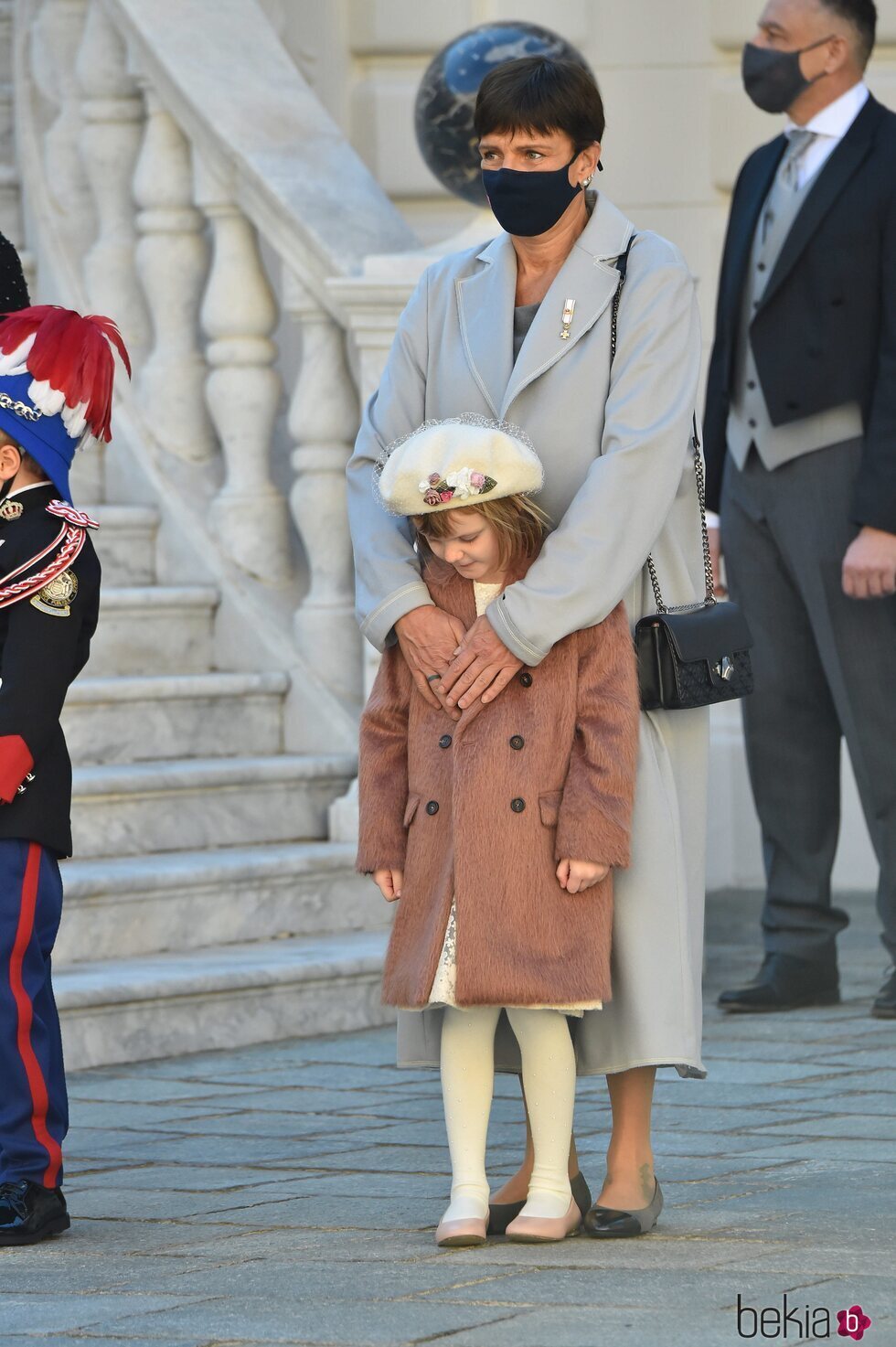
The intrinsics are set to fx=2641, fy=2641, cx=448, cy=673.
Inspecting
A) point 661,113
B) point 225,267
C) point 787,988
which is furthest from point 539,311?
point 661,113

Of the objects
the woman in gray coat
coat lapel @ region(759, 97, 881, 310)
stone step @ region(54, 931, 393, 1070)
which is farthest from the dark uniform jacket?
coat lapel @ region(759, 97, 881, 310)

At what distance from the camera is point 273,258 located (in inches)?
269

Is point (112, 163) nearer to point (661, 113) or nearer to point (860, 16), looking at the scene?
point (661, 113)

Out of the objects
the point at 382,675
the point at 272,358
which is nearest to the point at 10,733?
the point at 382,675

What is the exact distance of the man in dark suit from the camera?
5348 millimetres

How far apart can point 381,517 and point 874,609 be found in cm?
199

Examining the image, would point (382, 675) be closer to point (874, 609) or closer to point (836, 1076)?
point (836, 1076)

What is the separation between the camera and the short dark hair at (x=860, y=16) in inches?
215

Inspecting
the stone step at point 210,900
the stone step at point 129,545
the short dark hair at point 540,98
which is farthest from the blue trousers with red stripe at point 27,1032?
the stone step at point 129,545

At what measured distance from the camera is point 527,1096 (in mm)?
3588

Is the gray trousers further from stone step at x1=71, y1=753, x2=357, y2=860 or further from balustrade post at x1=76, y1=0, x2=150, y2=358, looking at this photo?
balustrade post at x1=76, y1=0, x2=150, y2=358

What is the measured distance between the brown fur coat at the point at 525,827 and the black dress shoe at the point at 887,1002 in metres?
1.94

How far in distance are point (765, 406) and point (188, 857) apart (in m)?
1.55

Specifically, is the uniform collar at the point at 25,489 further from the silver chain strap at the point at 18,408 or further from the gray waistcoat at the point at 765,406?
the gray waistcoat at the point at 765,406
